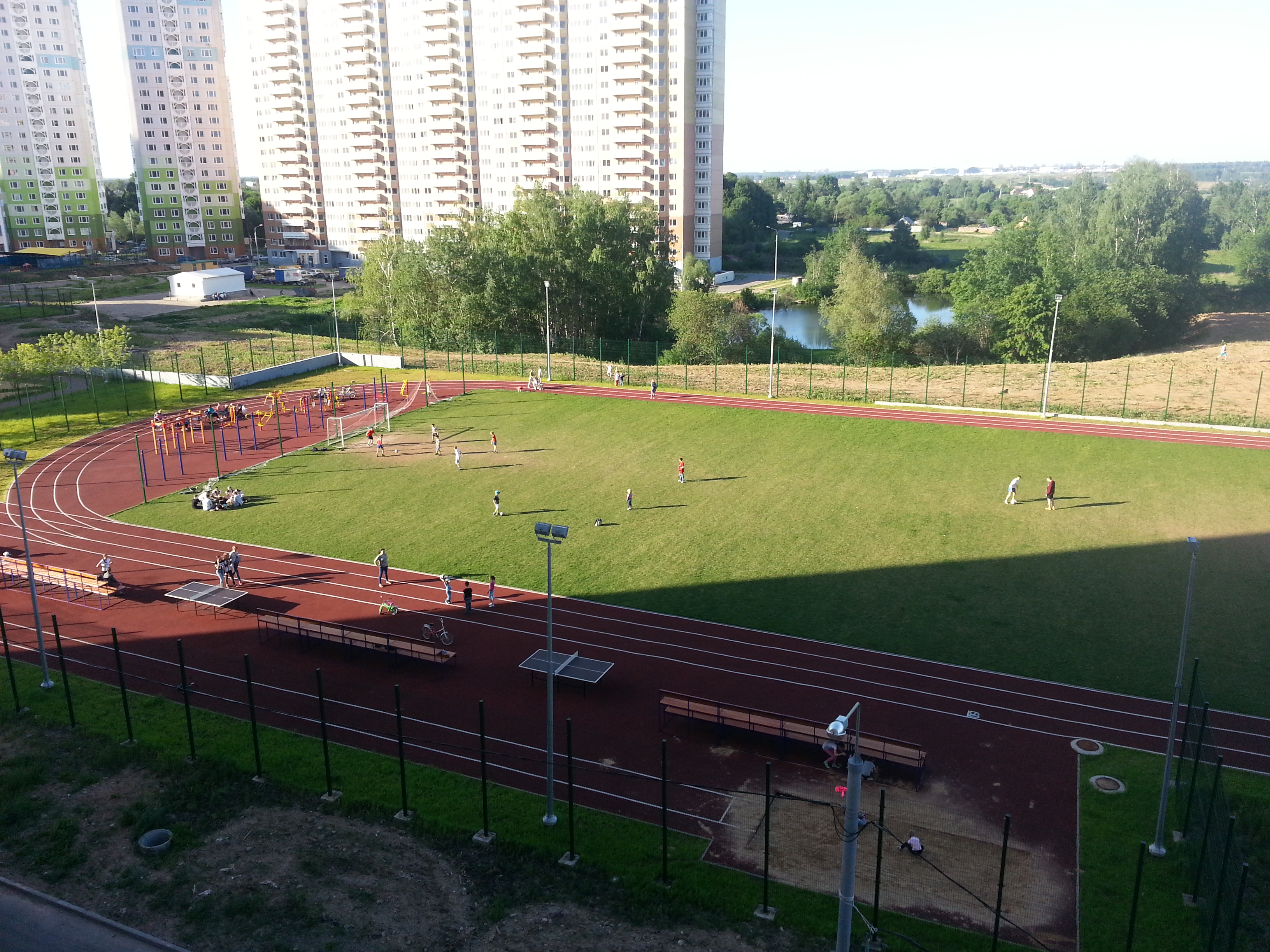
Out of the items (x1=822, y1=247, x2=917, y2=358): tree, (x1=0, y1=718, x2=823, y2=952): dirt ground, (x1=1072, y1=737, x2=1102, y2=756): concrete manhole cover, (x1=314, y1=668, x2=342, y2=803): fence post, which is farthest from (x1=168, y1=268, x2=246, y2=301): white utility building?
(x1=1072, y1=737, x2=1102, y2=756): concrete manhole cover

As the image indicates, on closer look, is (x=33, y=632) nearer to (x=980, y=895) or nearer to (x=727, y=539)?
(x=727, y=539)

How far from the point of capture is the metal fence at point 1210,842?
42.5 feet

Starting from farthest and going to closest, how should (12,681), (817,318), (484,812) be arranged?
(817,318) → (12,681) → (484,812)

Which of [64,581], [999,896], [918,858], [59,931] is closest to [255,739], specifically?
[59,931]

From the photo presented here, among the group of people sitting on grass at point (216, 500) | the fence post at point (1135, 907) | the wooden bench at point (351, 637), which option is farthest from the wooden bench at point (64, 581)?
the fence post at point (1135, 907)

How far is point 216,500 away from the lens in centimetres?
3562

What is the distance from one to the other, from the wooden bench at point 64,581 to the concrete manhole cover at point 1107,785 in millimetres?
26276

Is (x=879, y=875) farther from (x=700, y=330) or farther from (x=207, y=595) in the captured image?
(x=700, y=330)

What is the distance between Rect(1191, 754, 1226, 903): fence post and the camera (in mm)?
14156

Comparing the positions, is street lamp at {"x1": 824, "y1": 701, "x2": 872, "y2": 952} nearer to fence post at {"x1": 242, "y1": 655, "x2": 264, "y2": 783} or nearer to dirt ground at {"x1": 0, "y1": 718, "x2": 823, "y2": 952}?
dirt ground at {"x1": 0, "y1": 718, "x2": 823, "y2": 952}

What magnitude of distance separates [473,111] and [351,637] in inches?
4284

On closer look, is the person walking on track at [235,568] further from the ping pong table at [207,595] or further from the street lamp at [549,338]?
the street lamp at [549,338]

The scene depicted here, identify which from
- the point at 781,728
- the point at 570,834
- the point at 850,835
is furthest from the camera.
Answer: the point at 781,728

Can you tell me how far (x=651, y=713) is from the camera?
20734 mm
